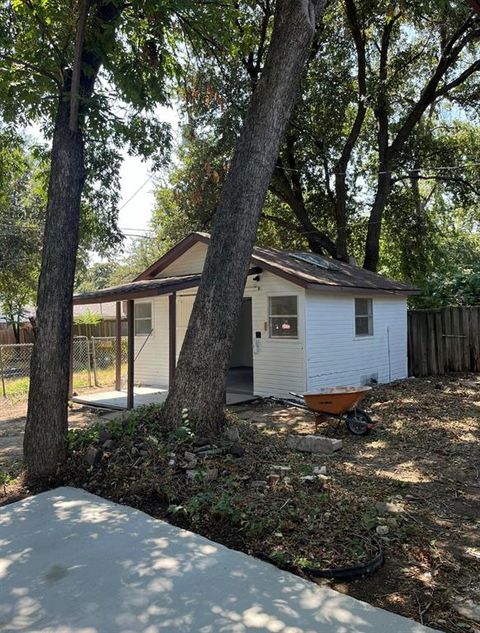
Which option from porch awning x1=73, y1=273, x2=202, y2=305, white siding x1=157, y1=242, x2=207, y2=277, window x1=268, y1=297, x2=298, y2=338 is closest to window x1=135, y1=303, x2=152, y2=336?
white siding x1=157, y1=242, x2=207, y2=277

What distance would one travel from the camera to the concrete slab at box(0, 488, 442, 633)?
102 inches

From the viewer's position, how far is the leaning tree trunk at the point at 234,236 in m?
5.38

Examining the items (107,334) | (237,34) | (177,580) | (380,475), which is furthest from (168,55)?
(107,334)

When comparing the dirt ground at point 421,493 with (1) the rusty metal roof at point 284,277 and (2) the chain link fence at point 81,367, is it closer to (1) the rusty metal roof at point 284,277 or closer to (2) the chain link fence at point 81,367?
(1) the rusty metal roof at point 284,277

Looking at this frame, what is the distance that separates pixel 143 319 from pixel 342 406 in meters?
8.04

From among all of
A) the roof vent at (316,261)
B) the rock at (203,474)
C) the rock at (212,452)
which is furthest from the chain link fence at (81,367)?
the rock at (203,474)

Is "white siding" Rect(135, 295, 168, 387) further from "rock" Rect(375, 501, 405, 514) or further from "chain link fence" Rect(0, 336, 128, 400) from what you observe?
"rock" Rect(375, 501, 405, 514)

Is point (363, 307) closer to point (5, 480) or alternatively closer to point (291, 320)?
point (291, 320)

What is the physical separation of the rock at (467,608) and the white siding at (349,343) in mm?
7745

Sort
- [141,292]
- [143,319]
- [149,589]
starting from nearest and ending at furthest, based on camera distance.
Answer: [149,589], [141,292], [143,319]

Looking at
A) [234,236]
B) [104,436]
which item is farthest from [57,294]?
[234,236]

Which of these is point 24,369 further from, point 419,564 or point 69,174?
point 419,564

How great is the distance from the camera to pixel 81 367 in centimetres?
1911

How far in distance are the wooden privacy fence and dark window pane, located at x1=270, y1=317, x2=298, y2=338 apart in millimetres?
5355
